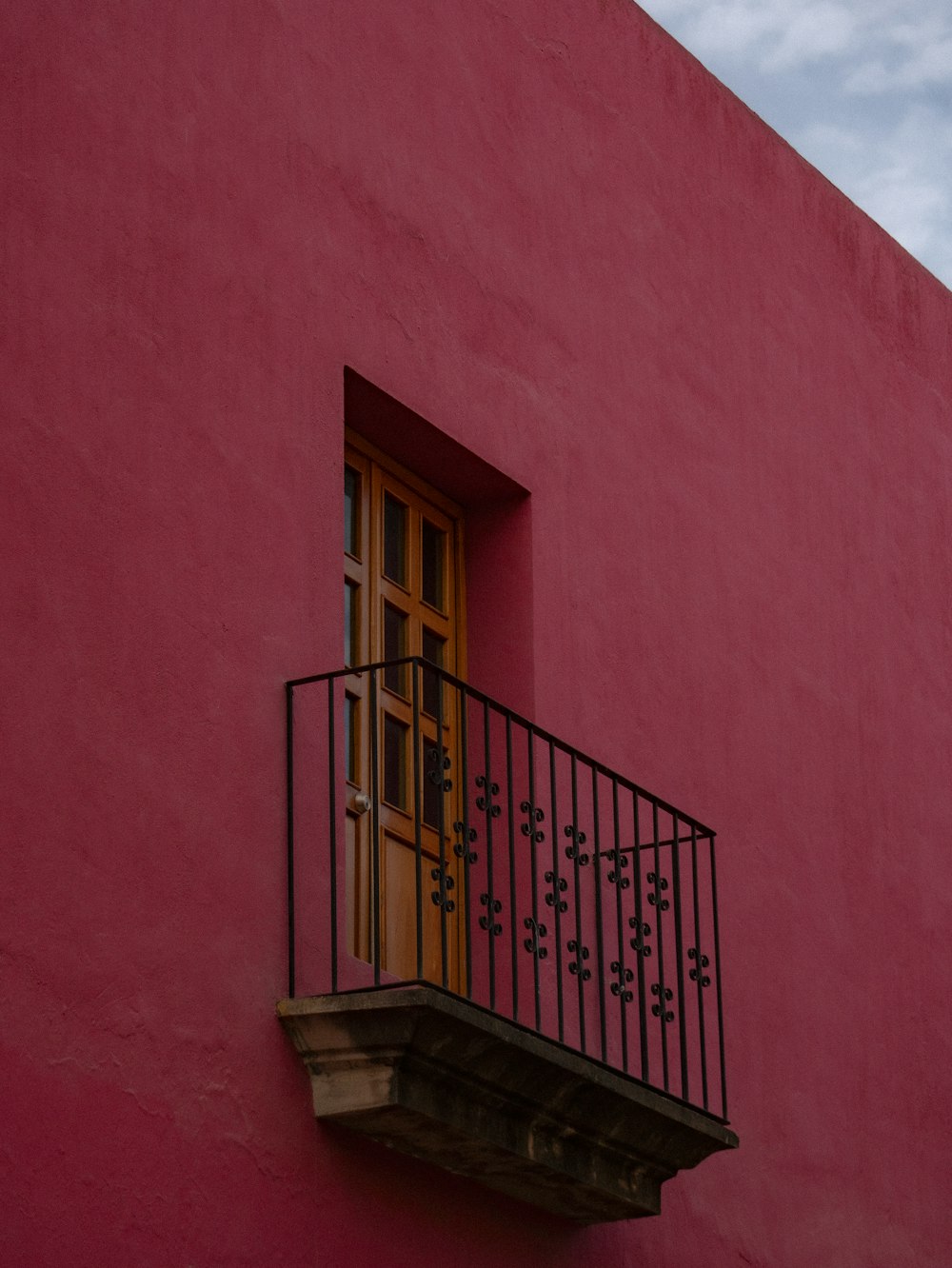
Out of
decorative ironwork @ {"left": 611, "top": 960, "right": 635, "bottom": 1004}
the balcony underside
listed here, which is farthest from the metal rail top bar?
the balcony underside

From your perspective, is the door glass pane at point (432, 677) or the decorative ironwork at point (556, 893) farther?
the door glass pane at point (432, 677)

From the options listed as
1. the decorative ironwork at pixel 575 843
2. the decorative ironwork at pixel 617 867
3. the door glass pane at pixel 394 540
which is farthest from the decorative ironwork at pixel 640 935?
the door glass pane at pixel 394 540

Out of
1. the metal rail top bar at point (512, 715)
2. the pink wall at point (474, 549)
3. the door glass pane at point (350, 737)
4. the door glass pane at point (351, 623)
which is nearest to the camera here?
the pink wall at point (474, 549)

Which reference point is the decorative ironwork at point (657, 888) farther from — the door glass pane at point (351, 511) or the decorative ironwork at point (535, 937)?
the door glass pane at point (351, 511)

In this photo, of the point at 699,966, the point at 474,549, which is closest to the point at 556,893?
the point at 699,966

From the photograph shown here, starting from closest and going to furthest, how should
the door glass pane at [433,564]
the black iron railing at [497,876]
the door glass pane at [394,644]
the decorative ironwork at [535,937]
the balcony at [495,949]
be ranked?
the balcony at [495,949] → the black iron railing at [497,876] → the decorative ironwork at [535,937] → the door glass pane at [394,644] → the door glass pane at [433,564]

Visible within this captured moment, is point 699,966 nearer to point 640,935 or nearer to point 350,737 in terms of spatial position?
point 640,935

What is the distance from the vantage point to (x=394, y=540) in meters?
8.90

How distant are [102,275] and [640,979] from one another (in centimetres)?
302

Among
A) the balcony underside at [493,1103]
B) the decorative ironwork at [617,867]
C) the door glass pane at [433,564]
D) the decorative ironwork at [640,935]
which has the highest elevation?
the door glass pane at [433,564]

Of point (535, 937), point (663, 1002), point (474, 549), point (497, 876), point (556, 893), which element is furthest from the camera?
point (474, 549)

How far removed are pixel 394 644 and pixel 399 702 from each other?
26cm

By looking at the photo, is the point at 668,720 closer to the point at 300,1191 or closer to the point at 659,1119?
the point at 659,1119

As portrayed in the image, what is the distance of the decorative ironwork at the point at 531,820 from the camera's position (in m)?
8.11
